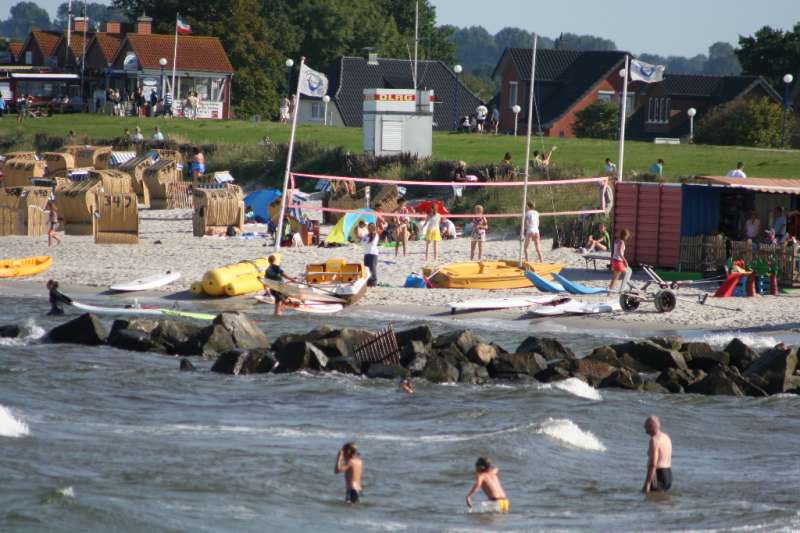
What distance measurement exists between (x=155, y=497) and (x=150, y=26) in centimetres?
6015

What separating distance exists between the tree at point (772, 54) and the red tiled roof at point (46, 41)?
128 feet

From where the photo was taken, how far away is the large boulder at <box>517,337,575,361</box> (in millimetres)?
20609

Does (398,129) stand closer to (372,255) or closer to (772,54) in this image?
(372,255)

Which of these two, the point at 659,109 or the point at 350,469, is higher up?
the point at 659,109

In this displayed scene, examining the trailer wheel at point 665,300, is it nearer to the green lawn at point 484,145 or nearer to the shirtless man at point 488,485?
the shirtless man at point 488,485

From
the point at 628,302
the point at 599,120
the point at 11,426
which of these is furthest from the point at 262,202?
the point at 599,120

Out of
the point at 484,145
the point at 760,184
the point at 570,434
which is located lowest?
the point at 570,434

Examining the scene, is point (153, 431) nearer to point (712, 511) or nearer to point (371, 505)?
point (371, 505)

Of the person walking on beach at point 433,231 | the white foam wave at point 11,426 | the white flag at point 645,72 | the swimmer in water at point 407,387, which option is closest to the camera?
the white foam wave at point 11,426

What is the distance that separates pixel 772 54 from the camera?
224ft

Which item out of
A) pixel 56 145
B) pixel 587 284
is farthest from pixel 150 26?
pixel 587 284

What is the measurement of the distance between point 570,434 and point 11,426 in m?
7.13

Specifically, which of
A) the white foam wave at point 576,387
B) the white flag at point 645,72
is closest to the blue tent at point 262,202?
the white flag at point 645,72

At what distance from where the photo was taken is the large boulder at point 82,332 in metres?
22.3
